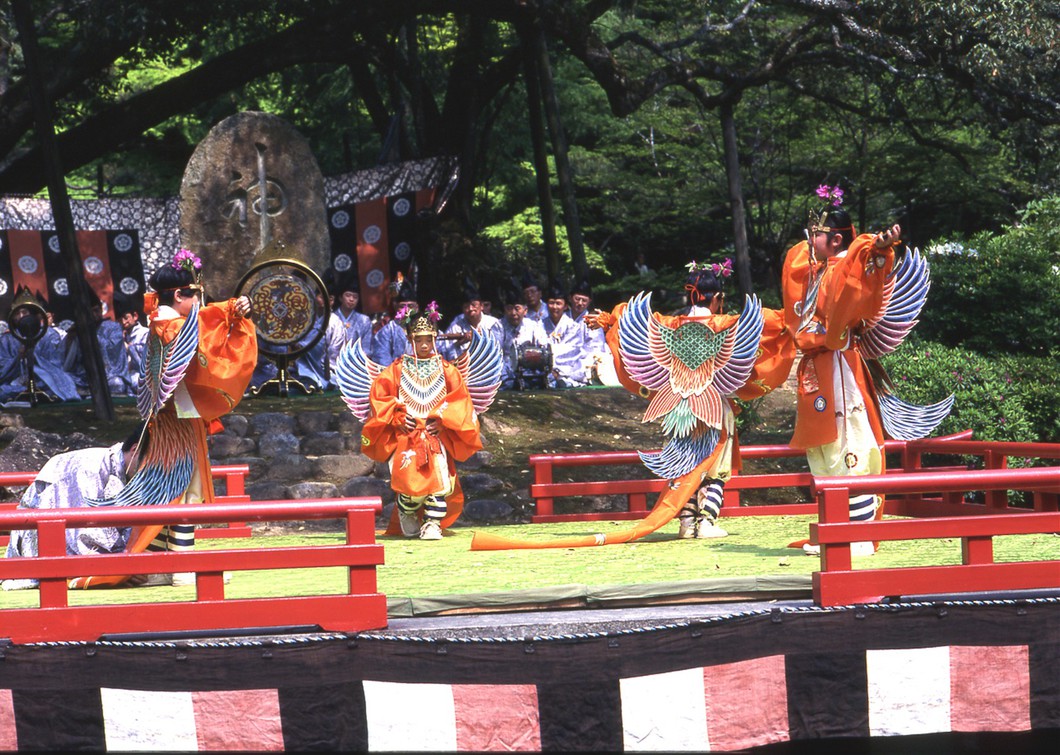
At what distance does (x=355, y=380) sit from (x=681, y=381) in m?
2.21

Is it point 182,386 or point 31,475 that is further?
point 31,475

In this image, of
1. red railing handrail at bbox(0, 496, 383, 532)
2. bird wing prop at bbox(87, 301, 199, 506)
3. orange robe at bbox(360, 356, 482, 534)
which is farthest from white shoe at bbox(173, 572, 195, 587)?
orange robe at bbox(360, 356, 482, 534)

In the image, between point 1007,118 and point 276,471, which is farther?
point 1007,118

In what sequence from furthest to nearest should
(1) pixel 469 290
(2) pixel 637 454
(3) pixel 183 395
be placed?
1. (1) pixel 469 290
2. (2) pixel 637 454
3. (3) pixel 183 395

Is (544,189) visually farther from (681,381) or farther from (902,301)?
(902,301)

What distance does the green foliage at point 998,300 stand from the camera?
11.5 meters

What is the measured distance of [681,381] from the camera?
7531 mm

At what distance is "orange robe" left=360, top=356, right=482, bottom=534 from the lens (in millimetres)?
8398

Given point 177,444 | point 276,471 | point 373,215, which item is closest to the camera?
point 177,444

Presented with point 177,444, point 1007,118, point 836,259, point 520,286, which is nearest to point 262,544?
point 177,444

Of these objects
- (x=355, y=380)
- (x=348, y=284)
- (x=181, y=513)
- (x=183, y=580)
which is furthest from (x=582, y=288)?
(x=181, y=513)

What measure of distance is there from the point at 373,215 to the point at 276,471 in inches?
265

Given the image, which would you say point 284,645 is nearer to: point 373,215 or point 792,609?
point 792,609

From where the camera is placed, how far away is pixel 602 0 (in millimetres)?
15523
